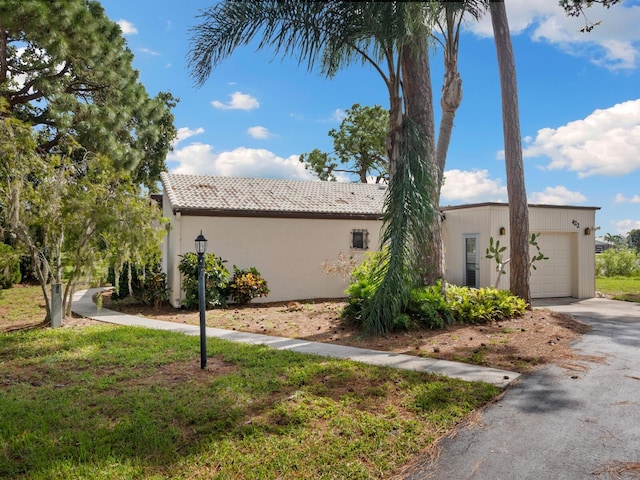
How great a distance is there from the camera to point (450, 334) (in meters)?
7.64

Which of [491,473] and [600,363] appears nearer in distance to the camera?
[491,473]

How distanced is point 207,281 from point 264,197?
12.3 ft

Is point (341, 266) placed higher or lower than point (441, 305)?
higher

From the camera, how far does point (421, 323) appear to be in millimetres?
8039

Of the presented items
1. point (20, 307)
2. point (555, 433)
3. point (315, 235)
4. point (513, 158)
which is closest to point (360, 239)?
point (315, 235)

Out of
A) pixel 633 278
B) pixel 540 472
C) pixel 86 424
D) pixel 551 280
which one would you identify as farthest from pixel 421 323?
pixel 633 278

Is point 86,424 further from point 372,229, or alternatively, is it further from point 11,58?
point 11,58

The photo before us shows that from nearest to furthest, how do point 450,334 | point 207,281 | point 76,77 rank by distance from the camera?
point 450,334 < point 207,281 < point 76,77

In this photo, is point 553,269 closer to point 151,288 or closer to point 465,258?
point 465,258

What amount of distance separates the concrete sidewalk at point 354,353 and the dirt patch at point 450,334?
292 millimetres

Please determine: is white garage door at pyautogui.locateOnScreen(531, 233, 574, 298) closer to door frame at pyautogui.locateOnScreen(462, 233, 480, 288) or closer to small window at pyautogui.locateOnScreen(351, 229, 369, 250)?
door frame at pyautogui.locateOnScreen(462, 233, 480, 288)

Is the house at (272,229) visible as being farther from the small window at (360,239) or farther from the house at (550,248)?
the house at (550,248)

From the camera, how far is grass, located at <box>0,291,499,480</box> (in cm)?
322

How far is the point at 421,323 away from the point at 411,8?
17.6ft
